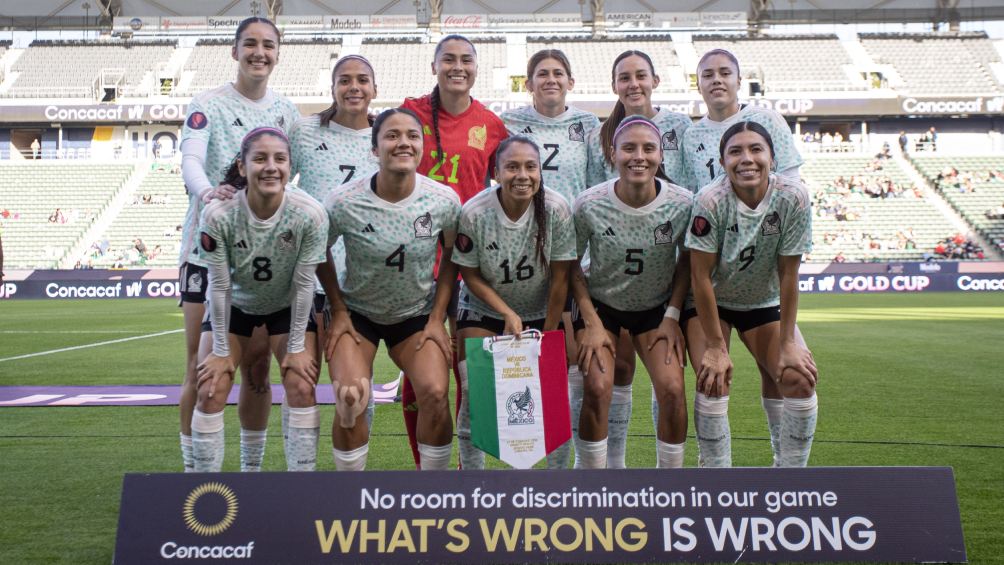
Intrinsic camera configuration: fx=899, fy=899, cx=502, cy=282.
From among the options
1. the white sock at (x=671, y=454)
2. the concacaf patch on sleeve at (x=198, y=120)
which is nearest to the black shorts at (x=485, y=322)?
the white sock at (x=671, y=454)

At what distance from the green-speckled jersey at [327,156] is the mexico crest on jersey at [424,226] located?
→ 1.75 ft

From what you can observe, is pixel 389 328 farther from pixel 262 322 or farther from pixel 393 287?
pixel 262 322

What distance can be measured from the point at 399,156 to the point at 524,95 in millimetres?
32280

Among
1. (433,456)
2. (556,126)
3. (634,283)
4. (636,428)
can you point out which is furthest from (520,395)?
(636,428)

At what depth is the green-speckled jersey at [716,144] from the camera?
4.40 meters

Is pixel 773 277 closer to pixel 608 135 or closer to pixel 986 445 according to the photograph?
pixel 608 135

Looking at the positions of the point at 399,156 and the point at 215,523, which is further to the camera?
the point at 399,156

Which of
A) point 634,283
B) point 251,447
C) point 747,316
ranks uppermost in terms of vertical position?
point 634,283

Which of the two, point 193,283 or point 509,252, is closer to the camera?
point 509,252

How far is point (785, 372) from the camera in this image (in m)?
4.03

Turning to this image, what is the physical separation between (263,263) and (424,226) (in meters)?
0.72

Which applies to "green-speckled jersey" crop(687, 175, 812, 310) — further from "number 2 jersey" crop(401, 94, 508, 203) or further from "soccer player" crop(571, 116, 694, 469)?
"number 2 jersey" crop(401, 94, 508, 203)

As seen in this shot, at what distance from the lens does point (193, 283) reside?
4262 millimetres

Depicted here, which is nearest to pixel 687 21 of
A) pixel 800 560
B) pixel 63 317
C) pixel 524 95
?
pixel 524 95
